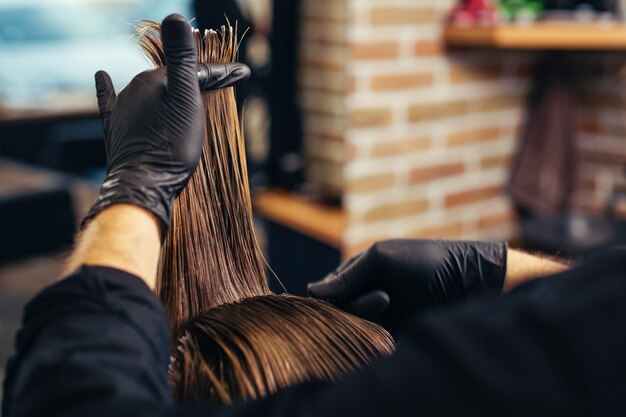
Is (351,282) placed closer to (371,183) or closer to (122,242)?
(122,242)

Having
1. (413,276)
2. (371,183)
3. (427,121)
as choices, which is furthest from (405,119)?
(413,276)

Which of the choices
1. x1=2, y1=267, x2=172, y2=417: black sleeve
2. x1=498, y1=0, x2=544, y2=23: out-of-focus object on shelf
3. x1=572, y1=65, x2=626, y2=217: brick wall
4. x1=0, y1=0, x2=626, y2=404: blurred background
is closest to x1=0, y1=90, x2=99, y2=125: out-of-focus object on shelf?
x1=0, y1=0, x2=626, y2=404: blurred background

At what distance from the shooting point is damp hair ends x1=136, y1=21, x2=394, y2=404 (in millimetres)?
907

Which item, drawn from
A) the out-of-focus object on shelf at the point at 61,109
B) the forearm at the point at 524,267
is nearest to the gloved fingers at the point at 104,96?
the forearm at the point at 524,267

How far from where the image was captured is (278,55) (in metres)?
2.58

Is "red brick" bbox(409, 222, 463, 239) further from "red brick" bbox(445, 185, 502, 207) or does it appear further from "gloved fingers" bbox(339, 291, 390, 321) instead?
"gloved fingers" bbox(339, 291, 390, 321)

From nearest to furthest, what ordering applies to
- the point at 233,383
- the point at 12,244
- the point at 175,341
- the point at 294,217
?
the point at 233,383, the point at 175,341, the point at 294,217, the point at 12,244

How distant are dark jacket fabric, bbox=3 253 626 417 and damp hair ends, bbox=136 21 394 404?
14cm

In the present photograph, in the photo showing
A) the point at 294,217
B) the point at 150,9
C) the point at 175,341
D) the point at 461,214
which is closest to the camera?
the point at 175,341

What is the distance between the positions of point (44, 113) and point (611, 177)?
2312mm

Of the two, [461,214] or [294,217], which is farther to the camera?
[461,214]

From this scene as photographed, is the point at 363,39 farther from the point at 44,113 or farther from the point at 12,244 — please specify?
the point at 12,244

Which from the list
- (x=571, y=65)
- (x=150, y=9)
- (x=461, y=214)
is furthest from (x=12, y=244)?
(x=571, y=65)

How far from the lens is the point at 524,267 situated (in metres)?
1.16
